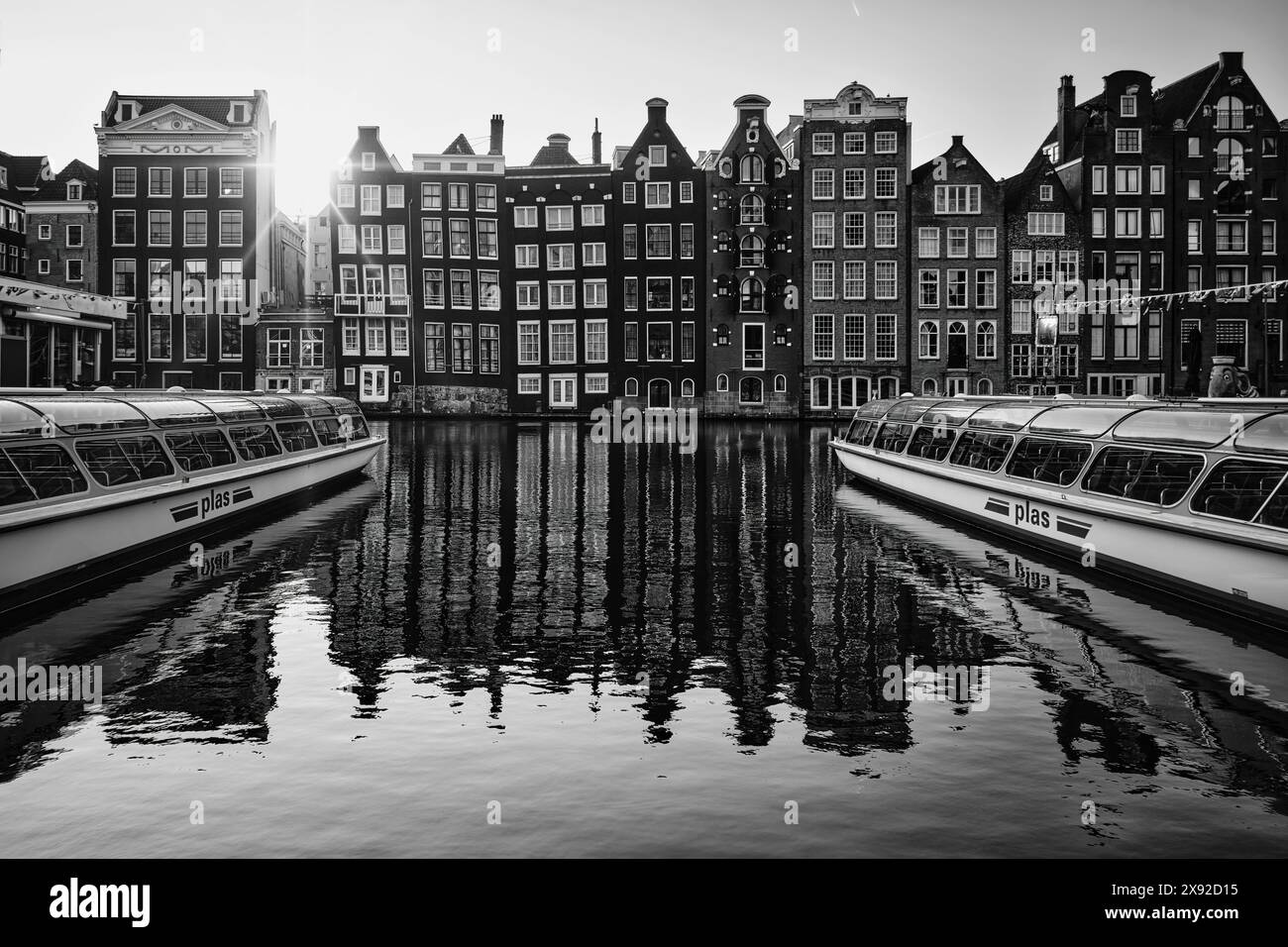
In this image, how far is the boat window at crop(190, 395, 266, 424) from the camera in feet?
80.7

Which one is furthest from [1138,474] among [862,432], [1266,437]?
[862,432]

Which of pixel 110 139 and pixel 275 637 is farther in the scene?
pixel 110 139

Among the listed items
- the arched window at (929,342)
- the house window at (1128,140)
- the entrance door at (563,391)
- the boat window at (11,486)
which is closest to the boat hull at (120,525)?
the boat window at (11,486)

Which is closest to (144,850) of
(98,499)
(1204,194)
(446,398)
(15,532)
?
(15,532)

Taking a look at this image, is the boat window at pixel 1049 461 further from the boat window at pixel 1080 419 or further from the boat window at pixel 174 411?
the boat window at pixel 174 411

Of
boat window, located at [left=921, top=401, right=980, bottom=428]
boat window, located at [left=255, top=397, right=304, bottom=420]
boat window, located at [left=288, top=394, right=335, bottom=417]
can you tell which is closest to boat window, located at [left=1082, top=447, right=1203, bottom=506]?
boat window, located at [left=921, top=401, right=980, bottom=428]

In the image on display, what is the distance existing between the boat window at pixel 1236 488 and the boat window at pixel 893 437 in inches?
515

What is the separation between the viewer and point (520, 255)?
264ft

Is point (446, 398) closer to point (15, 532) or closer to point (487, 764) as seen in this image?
point (15, 532)

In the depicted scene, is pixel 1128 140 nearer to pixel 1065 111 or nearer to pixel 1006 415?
pixel 1065 111

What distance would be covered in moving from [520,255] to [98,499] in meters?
65.8

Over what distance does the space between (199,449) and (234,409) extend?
3023mm

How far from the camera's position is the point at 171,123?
7912 cm

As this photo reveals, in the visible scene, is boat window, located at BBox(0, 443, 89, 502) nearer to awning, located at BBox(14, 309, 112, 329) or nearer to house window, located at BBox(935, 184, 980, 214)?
awning, located at BBox(14, 309, 112, 329)
